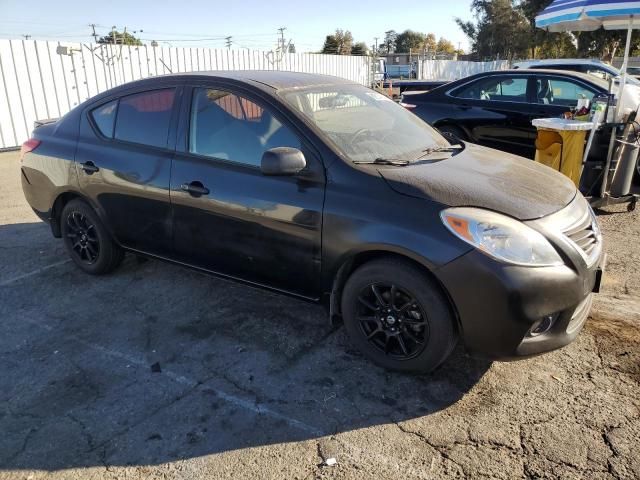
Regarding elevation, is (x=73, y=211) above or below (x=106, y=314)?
above

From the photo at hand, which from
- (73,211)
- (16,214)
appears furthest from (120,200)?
(16,214)

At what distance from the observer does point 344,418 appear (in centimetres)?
267

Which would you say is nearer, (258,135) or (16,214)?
(258,135)

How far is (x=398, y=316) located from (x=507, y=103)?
19.3ft

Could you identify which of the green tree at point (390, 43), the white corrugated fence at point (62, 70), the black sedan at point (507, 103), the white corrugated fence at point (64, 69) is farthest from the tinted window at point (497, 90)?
the green tree at point (390, 43)

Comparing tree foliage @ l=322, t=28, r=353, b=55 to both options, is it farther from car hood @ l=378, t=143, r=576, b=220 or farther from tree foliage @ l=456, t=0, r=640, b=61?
car hood @ l=378, t=143, r=576, b=220

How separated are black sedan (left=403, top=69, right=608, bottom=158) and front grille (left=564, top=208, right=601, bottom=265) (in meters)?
4.74

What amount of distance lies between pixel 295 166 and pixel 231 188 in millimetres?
567

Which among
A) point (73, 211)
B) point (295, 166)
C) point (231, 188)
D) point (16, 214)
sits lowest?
point (16, 214)

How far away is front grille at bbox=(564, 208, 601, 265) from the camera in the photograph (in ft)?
9.13

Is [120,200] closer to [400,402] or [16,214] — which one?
[400,402]

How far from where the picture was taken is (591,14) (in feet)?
19.8

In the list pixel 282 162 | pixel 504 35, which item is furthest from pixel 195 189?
pixel 504 35

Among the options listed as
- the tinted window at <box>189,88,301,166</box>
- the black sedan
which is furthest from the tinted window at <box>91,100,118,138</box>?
the black sedan
